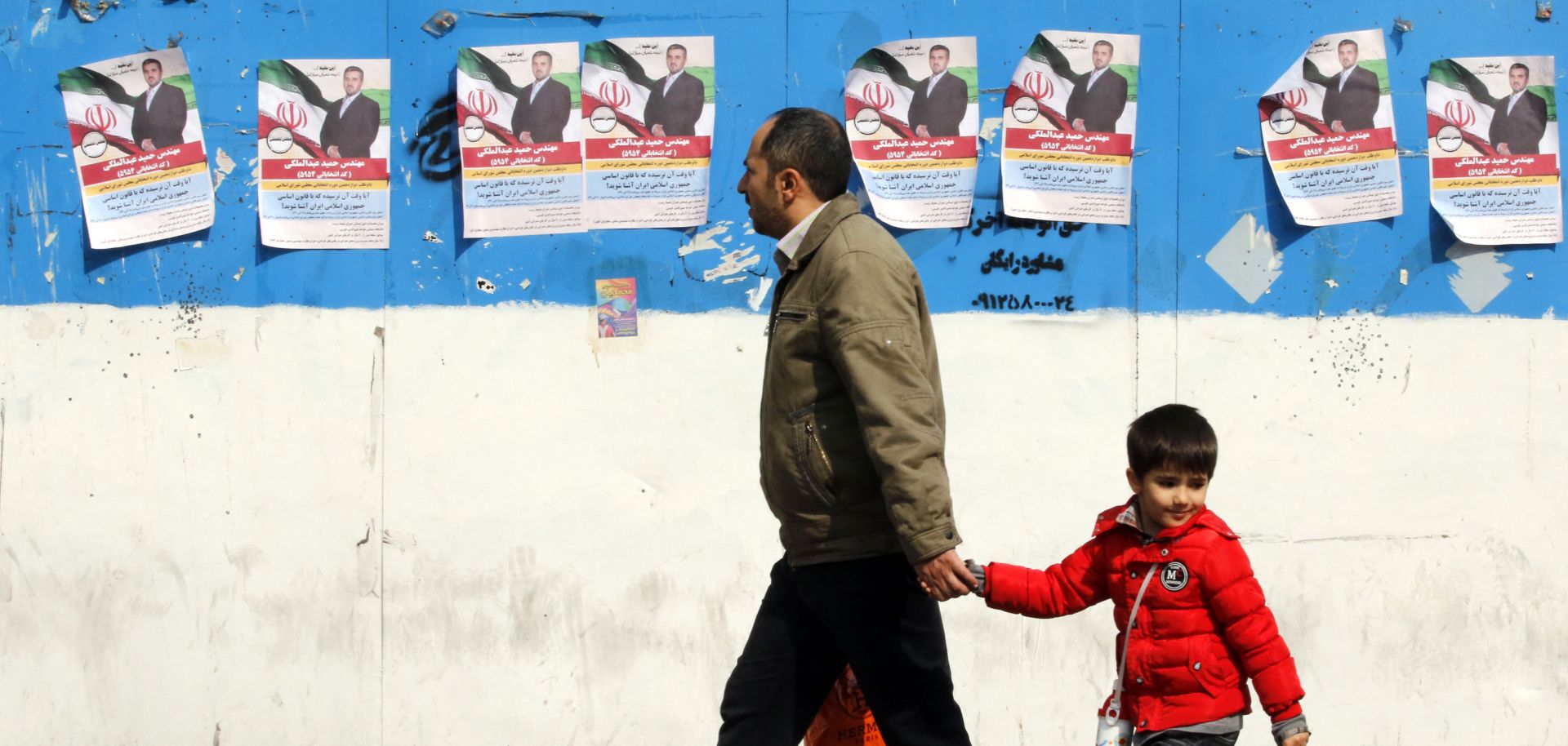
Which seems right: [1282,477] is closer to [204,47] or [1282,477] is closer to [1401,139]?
[1401,139]

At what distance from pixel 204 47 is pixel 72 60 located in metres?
0.38

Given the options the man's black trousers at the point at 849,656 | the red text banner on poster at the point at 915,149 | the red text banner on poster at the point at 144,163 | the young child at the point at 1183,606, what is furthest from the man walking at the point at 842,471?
the red text banner on poster at the point at 144,163

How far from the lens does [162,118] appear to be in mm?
4379

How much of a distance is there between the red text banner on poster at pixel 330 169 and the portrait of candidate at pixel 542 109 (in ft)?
1.37

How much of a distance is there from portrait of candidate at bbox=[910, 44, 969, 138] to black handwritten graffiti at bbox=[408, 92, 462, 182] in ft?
4.40

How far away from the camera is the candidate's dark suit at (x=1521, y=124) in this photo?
4.44 metres

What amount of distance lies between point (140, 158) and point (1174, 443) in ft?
10.1

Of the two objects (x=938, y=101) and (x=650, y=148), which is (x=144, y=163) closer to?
(x=650, y=148)

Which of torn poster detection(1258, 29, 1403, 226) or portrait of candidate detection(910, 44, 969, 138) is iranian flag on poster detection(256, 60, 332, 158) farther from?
torn poster detection(1258, 29, 1403, 226)

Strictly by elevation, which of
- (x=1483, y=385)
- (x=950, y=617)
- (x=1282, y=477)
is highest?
(x=1483, y=385)

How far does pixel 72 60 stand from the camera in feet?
14.3

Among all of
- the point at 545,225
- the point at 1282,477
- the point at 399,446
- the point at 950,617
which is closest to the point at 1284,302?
the point at 1282,477

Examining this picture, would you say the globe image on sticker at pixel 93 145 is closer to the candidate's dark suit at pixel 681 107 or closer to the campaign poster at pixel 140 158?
the campaign poster at pixel 140 158

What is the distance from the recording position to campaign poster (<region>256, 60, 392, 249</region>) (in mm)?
4363
